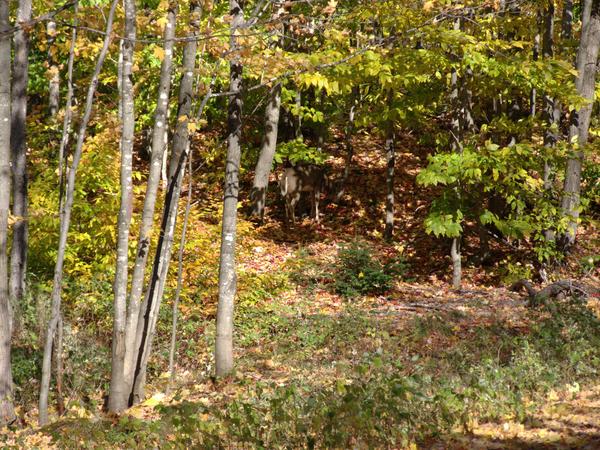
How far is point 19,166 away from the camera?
11.6 m

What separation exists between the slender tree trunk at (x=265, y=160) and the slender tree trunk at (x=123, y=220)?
9518 millimetres

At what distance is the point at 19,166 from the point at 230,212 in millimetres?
4148

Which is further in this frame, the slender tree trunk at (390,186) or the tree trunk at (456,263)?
the slender tree trunk at (390,186)

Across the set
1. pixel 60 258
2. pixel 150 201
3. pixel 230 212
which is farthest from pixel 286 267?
pixel 60 258

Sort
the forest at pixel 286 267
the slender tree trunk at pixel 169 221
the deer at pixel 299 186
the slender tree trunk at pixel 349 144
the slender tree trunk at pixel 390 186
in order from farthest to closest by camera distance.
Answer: the deer at pixel 299 186 → the slender tree trunk at pixel 349 144 → the slender tree trunk at pixel 390 186 → the slender tree trunk at pixel 169 221 → the forest at pixel 286 267

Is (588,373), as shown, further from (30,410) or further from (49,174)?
(49,174)

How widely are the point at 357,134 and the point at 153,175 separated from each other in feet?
54.6

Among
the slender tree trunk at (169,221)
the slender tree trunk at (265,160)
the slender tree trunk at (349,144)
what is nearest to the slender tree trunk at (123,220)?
the slender tree trunk at (169,221)

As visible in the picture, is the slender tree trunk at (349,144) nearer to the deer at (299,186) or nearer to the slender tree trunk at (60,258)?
the deer at (299,186)

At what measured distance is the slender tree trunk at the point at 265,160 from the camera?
1858 centimetres

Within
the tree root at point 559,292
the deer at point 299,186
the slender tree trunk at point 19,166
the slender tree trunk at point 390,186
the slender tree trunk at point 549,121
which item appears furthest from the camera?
the deer at point 299,186

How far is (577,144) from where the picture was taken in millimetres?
13219

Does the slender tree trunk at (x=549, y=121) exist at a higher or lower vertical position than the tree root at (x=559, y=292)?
higher

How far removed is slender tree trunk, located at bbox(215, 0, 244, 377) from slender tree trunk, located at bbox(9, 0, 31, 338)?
3.66 meters
